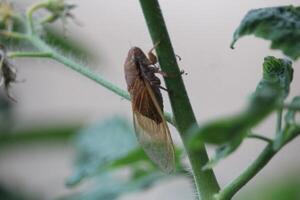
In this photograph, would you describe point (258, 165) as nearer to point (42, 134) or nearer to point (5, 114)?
point (42, 134)

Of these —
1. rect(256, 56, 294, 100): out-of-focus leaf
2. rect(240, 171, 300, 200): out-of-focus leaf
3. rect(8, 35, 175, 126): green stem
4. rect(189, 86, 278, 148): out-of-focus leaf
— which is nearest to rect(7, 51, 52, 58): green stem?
rect(8, 35, 175, 126): green stem

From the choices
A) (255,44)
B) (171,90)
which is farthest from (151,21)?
(255,44)

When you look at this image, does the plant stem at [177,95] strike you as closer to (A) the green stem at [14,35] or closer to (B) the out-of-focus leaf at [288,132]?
(B) the out-of-focus leaf at [288,132]

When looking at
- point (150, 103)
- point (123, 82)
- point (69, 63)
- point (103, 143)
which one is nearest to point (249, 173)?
point (150, 103)

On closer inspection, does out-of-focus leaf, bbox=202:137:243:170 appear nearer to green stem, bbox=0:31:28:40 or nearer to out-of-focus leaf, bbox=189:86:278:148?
out-of-focus leaf, bbox=189:86:278:148

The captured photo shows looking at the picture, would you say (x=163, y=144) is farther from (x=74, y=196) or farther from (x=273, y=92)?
(x=74, y=196)
